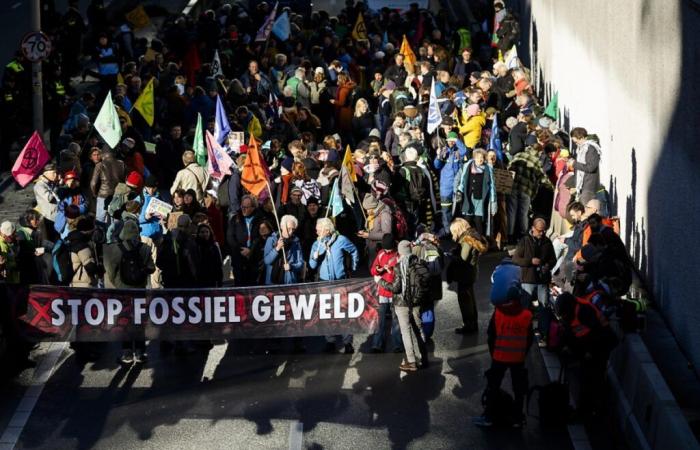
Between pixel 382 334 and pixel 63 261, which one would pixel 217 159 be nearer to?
pixel 63 261

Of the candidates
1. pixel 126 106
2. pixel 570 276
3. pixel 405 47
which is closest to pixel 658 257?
pixel 570 276

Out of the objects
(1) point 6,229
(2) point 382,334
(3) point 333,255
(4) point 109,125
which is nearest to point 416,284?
(2) point 382,334

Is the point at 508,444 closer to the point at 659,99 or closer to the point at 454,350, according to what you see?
the point at 454,350

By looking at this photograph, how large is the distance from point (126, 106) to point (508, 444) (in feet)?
43.0

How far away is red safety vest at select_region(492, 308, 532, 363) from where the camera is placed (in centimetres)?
1552

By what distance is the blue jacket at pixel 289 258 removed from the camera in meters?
18.3

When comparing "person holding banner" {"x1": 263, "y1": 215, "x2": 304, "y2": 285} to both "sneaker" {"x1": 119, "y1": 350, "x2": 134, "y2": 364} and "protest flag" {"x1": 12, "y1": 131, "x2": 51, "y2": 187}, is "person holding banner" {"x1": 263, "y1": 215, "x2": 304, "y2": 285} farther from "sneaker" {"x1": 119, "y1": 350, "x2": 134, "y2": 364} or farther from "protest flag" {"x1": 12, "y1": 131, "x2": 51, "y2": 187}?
"protest flag" {"x1": 12, "y1": 131, "x2": 51, "y2": 187}

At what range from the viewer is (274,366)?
17781 millimetres

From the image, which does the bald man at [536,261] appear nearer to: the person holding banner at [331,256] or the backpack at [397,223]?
the backpack at [397,223]

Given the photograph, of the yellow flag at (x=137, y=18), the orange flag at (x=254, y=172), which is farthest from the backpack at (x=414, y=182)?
the yellow flag at (x=137, y=18)

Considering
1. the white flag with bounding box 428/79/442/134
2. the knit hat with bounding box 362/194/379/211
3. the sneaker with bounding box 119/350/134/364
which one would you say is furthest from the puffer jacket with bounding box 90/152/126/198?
the white flag with bounding box 428/79/442/134

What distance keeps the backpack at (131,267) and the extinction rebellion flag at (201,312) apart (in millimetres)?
642

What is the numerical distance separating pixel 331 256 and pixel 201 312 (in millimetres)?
1824

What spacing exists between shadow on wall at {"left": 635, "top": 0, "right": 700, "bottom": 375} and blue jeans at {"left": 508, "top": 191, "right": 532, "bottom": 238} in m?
3.97
